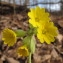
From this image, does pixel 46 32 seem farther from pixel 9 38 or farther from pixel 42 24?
pixel 9 38

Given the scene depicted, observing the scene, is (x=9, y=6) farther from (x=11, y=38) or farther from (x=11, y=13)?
(x=11, y=38)

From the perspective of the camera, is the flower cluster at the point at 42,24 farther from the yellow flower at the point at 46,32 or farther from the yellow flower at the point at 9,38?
the yellow flower at the point at 9,38

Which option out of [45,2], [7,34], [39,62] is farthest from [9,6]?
[7,34]

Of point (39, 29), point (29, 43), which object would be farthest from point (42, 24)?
point (29, 43)

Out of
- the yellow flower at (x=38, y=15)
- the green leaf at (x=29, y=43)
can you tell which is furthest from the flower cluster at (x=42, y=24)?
the green leaf at (x=29, y=43)

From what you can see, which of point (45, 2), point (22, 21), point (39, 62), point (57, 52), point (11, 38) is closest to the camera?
point (11, 38)

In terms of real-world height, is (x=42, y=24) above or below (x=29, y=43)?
above

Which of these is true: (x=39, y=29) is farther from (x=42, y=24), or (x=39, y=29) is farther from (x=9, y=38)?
(x=9, y=38)
